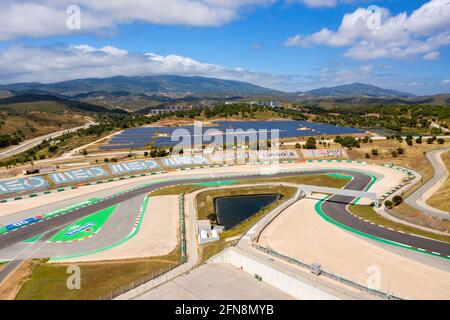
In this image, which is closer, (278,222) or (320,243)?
(320,243)

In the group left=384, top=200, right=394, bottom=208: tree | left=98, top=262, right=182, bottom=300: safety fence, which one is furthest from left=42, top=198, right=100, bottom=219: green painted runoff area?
left=384, top=200, right=394, bottom=208: tree

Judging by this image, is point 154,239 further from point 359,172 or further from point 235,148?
point 235,148

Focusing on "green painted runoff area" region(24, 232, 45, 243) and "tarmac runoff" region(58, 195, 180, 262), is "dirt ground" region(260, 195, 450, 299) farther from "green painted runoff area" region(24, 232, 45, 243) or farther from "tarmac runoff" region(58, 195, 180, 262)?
"green painted runoff area" region(24, 232, 45, 243)

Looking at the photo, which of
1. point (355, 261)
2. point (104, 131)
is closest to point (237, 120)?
point (104, 131)

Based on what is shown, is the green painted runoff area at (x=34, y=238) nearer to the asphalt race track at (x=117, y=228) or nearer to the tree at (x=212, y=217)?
the asphalt race track at (x=117, y=228)

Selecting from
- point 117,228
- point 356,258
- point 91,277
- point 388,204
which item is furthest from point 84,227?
point 388,204

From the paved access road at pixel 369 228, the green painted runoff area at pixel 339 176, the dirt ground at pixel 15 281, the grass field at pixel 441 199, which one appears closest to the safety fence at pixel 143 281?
the dirt ground at pixel 15 281
